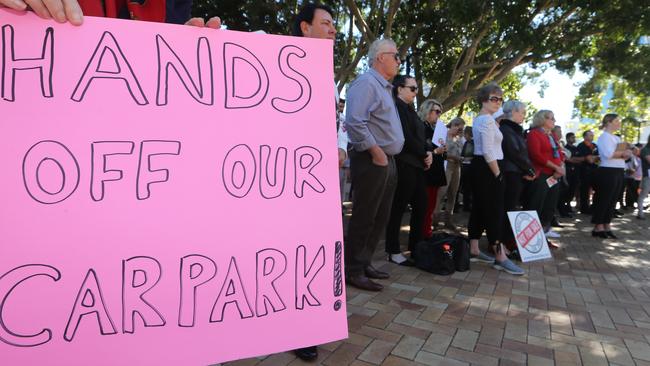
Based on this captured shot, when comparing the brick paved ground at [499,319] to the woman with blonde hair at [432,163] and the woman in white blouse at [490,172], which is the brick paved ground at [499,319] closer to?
the woman in white blouse at [490,172]

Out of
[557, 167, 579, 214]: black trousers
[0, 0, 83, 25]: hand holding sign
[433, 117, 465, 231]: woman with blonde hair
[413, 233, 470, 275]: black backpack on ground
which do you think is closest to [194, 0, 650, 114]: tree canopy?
[557, 167, 579, 214]: black trousers

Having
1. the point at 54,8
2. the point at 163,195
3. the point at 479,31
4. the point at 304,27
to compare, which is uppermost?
the point at 479,31

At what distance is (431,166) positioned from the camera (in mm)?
4516

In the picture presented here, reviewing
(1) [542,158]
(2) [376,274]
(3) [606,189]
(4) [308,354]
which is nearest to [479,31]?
(3) [606,189]

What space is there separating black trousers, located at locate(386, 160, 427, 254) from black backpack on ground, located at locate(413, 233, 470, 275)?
0.23 metres

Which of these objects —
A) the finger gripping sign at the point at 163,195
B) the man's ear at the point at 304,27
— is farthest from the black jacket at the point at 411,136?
the finger gripping sign at the point at 163,195

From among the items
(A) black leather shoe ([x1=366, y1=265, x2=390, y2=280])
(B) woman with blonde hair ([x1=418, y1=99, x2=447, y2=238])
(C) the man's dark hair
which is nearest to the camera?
(C) the man's dark hair

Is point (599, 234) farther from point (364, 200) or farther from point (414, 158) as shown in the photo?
point (364, 200)

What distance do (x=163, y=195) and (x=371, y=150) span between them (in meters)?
1.75

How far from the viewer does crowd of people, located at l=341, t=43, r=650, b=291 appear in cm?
296

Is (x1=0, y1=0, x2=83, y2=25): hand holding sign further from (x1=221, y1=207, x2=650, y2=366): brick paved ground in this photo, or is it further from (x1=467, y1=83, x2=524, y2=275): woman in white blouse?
(x1=467, y1=83, x2=524, y2=275): woman in white blouse

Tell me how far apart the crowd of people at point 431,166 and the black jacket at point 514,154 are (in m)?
0.01

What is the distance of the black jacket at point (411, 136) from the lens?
354 cm

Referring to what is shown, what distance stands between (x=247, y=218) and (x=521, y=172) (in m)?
3.47
